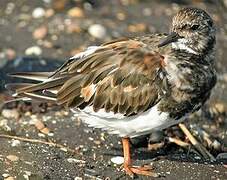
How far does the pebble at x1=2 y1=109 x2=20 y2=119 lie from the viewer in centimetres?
480

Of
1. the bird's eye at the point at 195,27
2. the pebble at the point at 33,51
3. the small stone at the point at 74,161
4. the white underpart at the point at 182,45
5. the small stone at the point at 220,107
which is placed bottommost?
the small stone at the point at 220,107

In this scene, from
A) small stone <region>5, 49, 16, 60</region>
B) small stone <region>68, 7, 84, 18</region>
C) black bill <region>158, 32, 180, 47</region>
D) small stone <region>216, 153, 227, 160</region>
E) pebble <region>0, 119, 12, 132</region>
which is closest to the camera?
black bill <region>158, 32, 180, 47</region>

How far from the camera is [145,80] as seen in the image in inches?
151

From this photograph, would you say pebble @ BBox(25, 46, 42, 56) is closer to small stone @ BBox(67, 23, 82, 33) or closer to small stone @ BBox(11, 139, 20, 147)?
small stone @ BBox(67, 23, 82, 33)

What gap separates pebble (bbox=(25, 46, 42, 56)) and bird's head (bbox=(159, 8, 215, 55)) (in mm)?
2186

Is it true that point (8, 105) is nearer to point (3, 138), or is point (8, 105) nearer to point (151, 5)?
point (3, 138)

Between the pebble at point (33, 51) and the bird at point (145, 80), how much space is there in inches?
69.9

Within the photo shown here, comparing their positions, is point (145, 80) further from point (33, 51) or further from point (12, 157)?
point (33, 51)

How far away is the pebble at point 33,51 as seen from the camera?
5831mm

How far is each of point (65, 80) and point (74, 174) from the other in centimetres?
57

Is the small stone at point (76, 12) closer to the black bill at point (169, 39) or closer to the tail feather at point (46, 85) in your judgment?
the tail feather at point (46, 85)

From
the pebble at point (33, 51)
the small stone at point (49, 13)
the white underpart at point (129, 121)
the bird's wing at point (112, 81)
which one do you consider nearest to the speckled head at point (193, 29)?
the bird's wing at point (112, 81)

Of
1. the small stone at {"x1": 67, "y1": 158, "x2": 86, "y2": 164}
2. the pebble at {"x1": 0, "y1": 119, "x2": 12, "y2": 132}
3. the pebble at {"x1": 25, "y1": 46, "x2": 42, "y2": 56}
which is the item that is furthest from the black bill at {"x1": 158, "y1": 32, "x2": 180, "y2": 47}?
the pebble at {"x1": 25, "y1": 46, "x2": 42, "y2": 56}

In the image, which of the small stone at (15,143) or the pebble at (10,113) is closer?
the small stone at (15,143)
